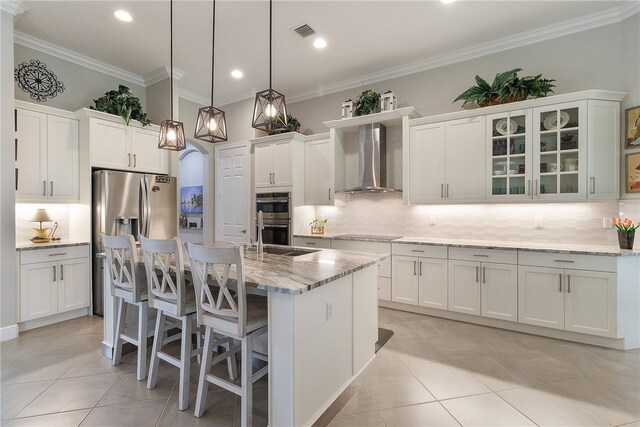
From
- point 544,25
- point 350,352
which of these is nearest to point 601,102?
point 544,25

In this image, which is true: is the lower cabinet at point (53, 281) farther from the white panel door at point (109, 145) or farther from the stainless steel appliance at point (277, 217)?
the stainless steel appliance at point (277, 217)

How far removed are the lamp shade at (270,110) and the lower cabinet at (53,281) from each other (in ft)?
10.2

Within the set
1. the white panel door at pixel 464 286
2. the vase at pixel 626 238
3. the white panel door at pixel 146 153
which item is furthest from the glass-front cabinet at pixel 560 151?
the white panel door at pixel 146 153

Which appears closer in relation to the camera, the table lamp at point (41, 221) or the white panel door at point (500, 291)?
the white panel door at point (500, 291)

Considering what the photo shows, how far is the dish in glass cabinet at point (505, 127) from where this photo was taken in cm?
348

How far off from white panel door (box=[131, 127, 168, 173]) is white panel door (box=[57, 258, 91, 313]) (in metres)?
1.45

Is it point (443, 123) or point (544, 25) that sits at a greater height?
point (544, 25)

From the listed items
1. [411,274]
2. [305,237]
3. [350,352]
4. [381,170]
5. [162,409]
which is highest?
[381,170]

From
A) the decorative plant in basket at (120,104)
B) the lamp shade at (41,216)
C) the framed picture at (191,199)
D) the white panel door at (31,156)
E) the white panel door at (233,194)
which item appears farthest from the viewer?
the framed picture at (191,199)

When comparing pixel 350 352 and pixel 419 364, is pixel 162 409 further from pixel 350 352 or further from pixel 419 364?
pixel 419 364

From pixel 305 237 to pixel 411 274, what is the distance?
163 cm

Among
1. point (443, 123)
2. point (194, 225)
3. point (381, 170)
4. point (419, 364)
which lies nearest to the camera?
point (419, 364)

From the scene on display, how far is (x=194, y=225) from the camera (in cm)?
710

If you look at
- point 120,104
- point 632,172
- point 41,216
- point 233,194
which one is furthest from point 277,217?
point 632,172
